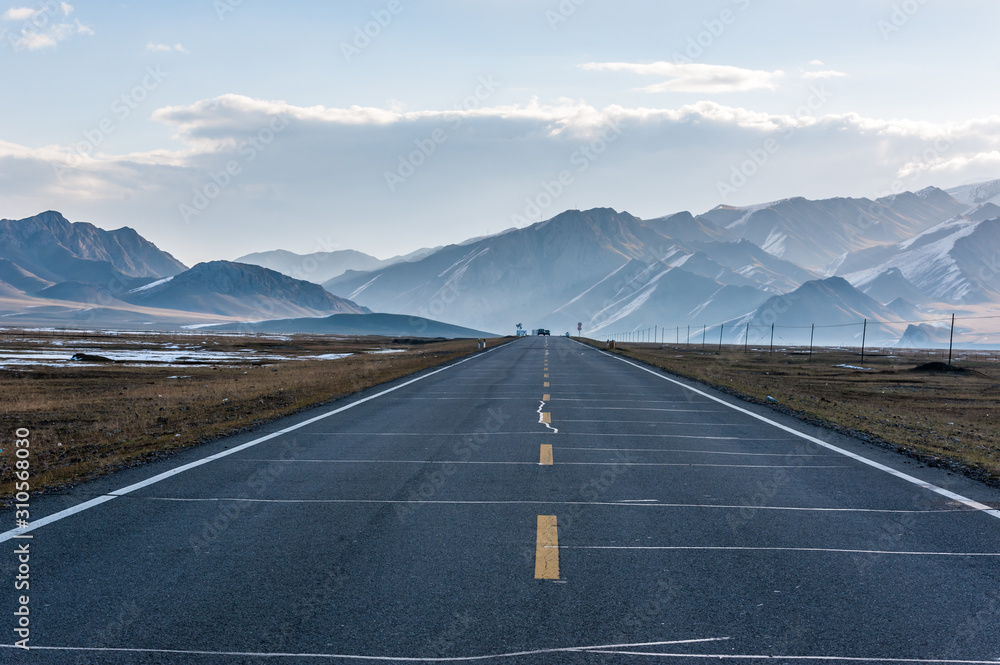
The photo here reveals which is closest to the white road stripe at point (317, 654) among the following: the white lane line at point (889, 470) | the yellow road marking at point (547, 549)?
the yellow road marking at point (547, 549)

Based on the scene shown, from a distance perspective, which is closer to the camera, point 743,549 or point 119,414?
point 743,549

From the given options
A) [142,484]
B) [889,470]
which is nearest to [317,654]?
[142,484]

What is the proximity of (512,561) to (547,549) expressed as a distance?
457 millimetres

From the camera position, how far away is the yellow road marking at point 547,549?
5.85 m

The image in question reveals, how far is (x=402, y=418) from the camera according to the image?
1630cm

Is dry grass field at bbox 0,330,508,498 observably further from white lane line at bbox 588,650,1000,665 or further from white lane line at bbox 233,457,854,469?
white lane line at bbox 588,650,1000,665

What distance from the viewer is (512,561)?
616 centimetres

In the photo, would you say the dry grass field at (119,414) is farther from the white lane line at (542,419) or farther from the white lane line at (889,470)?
the white lane line at (889,470)

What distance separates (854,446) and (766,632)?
947 cm

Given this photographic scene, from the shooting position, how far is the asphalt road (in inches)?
183

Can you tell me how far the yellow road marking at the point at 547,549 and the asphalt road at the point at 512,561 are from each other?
0.03m

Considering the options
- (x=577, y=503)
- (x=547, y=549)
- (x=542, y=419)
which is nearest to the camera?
(x=547, y=549)

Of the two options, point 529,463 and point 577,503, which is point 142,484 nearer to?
point 529,463

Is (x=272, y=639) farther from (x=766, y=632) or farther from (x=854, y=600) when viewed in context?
(x=854, y=600)
